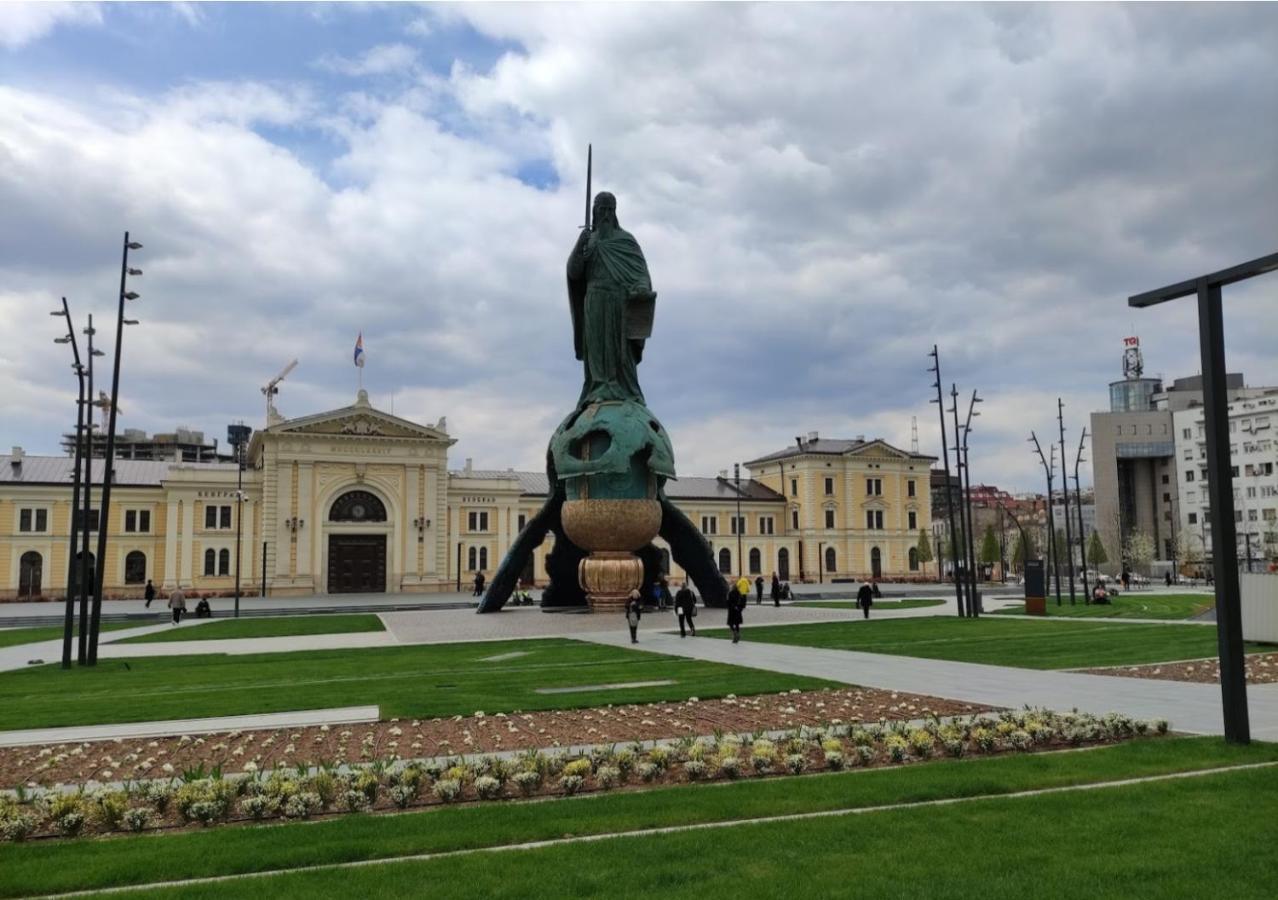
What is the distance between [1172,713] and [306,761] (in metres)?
10.8

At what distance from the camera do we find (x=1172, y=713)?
498 inches

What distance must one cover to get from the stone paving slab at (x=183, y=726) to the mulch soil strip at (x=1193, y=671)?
42.6 ft

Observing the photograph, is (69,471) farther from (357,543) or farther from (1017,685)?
(1017,685)

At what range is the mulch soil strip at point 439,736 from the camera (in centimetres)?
1075

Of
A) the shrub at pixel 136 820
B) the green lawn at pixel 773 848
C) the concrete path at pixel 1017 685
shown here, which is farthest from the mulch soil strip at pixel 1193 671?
the shrub at pixel 136 820

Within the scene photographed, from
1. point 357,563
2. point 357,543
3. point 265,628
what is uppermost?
point 357,543

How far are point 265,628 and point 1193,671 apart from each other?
100 feet

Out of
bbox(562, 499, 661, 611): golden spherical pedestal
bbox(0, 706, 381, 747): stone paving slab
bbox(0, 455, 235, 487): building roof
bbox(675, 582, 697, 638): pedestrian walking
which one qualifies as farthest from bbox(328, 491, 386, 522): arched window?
bbox(0, 706, 381, 747): stone paving slab

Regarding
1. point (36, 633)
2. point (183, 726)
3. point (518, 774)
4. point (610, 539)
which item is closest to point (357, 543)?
point (36, 633)

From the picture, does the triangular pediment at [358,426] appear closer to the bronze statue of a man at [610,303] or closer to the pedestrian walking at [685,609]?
the bronze statue of a man at [610,303]

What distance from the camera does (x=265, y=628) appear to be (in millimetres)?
36094

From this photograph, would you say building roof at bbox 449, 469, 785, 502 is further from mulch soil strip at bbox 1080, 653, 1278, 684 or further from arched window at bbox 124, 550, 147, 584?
mulch soil strip at bbox 1080, 653, 1278, 684

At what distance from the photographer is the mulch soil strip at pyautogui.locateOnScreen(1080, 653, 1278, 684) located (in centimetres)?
1641

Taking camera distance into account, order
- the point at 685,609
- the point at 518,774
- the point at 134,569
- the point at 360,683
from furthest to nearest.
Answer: the point at 134,569 → the point at 685,609 → the point at 360,683 → the point at 518,774
